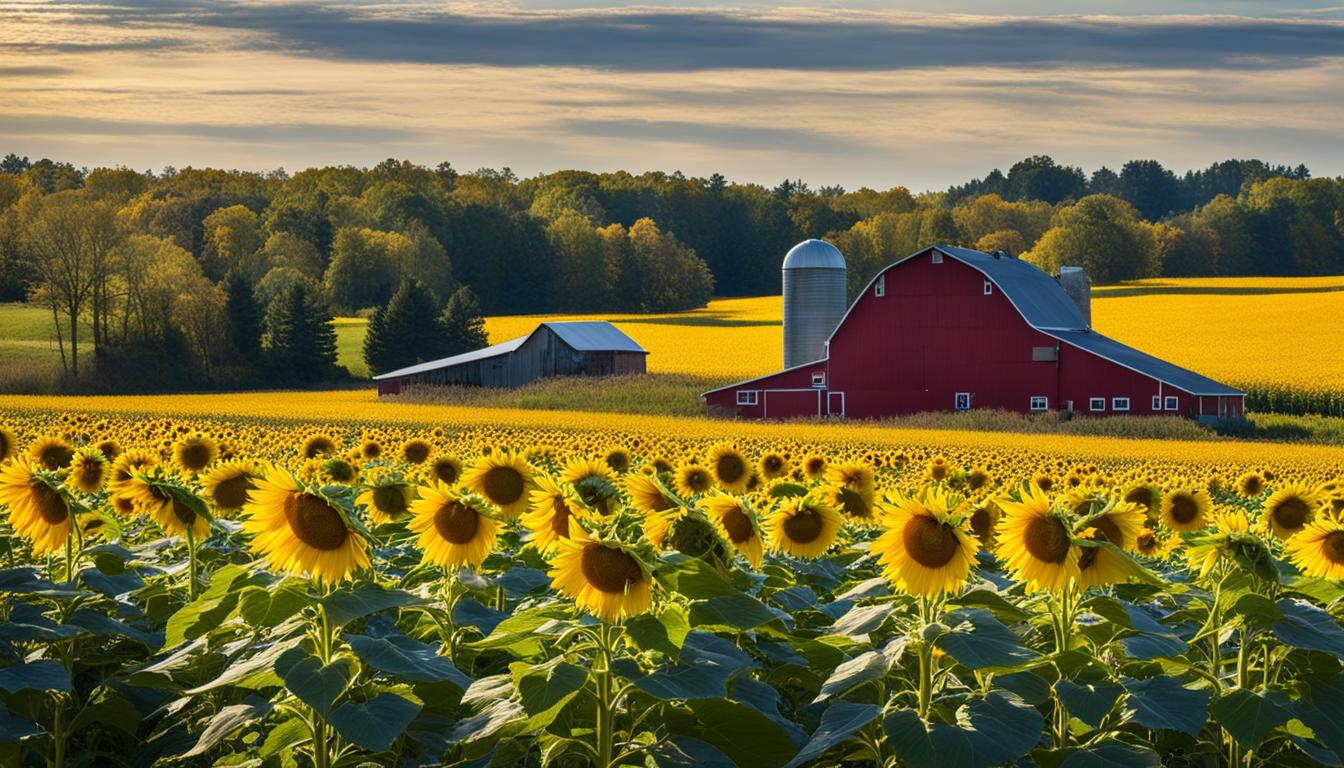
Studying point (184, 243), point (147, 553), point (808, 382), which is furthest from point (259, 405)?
point (184, 243)

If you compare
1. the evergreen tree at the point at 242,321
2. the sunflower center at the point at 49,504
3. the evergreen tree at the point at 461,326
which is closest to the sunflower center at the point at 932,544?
the sunflower center at the point at 49,504

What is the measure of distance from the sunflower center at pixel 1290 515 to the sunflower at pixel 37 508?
18.8ft

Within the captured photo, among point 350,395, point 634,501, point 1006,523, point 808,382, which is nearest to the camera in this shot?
point 1006,523

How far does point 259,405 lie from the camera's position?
201 feet

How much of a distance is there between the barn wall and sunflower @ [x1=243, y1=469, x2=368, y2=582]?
52223mm

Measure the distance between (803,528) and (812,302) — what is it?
5944 cm

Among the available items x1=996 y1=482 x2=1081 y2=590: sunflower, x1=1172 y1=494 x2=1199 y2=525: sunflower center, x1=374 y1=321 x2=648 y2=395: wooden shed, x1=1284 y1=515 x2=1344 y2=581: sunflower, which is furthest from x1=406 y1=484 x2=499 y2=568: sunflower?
x1=374 y1=321 x2=648 y2=395: wooden shed

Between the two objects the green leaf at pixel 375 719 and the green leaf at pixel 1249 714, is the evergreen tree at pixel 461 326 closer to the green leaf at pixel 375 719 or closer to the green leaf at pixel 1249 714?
the green leaf at pixel 375 719

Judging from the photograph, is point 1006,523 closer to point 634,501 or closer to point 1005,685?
point 1005,685

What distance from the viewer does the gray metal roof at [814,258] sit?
216ft

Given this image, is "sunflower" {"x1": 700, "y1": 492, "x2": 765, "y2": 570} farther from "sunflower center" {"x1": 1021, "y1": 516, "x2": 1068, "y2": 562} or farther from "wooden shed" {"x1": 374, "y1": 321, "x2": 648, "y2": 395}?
"wooden shed" {"x1": 374, "y1": 321, "x2": 648, "y2": 395}

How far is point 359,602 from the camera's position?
487 cm

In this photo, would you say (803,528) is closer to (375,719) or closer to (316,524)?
(316,524)

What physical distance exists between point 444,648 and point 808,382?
54.9 metres
